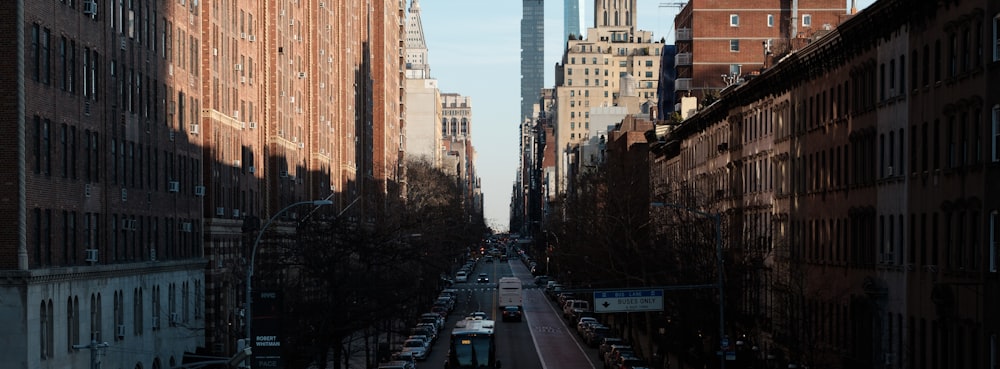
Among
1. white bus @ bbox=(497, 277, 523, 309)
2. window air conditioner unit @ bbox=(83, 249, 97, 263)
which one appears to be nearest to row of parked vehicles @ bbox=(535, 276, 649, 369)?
white bus @ bbox=(497, 277, 523, 309)

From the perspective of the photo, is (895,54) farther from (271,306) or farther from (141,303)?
(141,303)

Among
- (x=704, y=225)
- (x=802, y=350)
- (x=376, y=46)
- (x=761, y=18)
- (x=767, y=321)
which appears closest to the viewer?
(x=802, y=350)

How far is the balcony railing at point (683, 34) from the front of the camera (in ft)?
464

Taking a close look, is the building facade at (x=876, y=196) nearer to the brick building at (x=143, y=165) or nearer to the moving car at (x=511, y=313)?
the brick building at (x=143, y=165)

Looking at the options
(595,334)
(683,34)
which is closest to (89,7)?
(595,334)

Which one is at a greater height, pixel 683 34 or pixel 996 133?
pixel 683 34

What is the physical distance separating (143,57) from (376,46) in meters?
115

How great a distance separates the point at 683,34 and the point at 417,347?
56064 mm

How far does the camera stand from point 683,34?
142250 millimetres

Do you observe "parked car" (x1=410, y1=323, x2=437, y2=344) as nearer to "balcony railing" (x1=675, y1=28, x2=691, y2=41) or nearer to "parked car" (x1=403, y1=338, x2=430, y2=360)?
"parked car" (x1=403, y1=338, x2=430, y2=360)

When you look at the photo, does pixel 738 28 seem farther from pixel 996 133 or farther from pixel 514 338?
pixel 996 133

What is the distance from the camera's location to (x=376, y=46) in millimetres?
184500

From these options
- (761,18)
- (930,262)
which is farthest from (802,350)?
(761,18)

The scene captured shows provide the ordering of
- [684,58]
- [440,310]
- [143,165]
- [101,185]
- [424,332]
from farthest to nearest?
[684,58] → [440,310] → [424,332] → [143,165] → [101,185]
